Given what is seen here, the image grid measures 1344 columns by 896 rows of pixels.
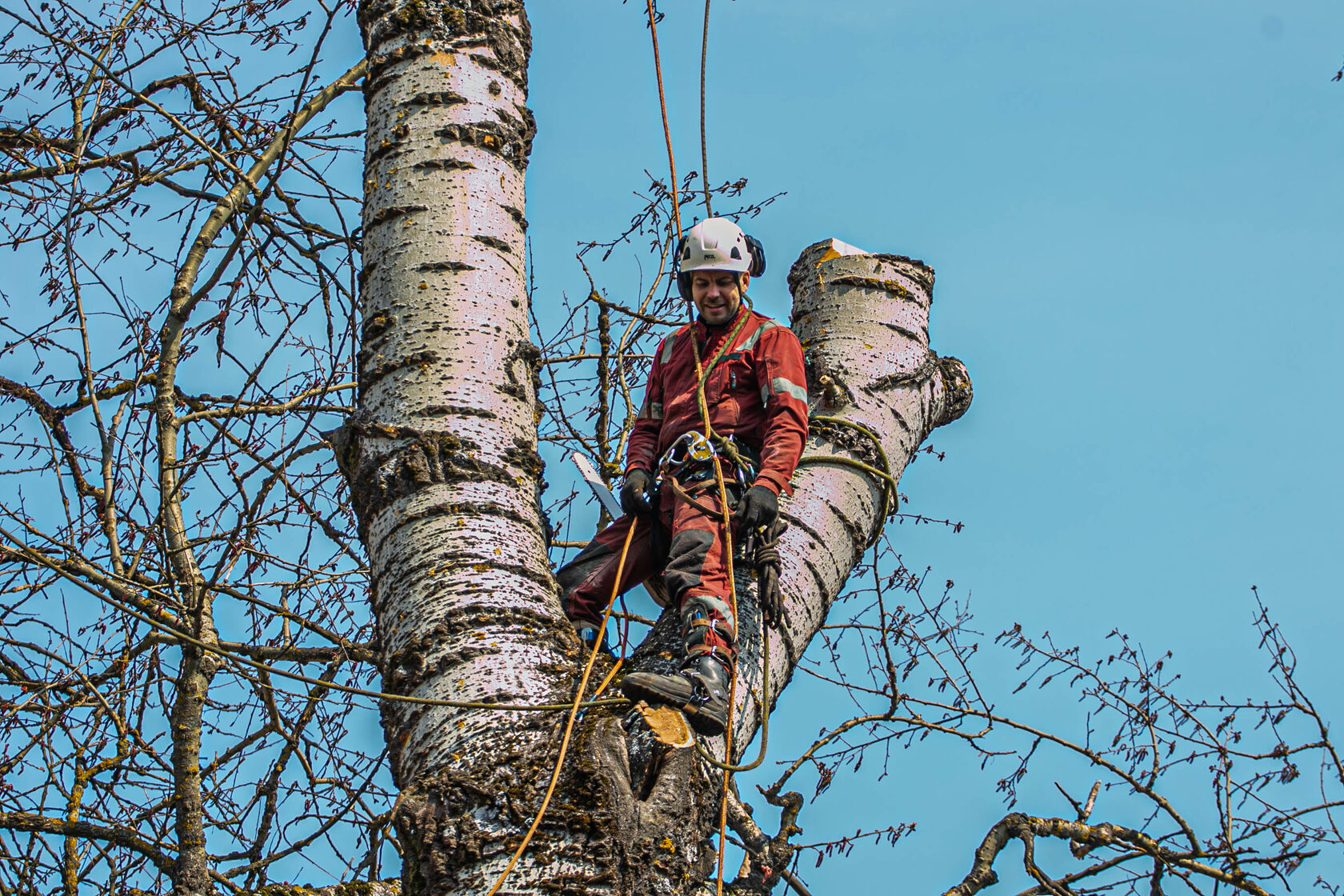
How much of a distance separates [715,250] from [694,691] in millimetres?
1642

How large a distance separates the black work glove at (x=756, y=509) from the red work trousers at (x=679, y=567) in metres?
0.05

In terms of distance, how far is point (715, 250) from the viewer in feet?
12.1

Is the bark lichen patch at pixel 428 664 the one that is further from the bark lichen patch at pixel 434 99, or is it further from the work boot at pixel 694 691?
the bark lichen patch at pixel 434 99

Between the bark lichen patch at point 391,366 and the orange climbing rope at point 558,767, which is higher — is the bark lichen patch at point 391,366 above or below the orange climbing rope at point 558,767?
above

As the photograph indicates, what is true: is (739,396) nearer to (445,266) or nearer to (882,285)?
(882,285)

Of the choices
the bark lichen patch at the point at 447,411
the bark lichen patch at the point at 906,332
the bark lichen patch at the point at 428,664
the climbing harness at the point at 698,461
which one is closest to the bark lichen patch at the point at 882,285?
the bark lichen patch at the point at 906,332

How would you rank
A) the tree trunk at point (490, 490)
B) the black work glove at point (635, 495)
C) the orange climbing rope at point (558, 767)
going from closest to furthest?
the orange climbing rope at point (558, 767) → the tree trunk at point (490, 490) → the black work glove at point (635, 495)

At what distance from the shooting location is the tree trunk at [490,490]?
204cm

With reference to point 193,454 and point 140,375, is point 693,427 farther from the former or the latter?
point 140,375

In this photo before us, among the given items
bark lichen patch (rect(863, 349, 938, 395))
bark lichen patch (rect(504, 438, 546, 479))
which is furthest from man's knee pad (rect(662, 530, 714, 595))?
bark lichen patch (rect(863, 349, 938, 395))

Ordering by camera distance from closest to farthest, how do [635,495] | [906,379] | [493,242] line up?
1. [493,242]
2. [635,495]
3. [906,379]

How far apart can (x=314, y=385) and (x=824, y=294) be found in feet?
6.20

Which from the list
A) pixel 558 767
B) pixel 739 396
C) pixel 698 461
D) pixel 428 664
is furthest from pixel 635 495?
pixel 558 767

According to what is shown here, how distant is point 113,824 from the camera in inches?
136
